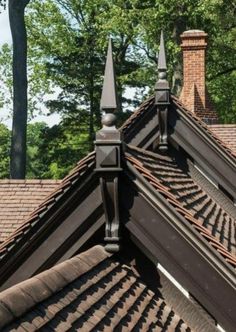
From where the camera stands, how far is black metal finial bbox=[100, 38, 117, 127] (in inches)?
163

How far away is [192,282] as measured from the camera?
4.17 meters

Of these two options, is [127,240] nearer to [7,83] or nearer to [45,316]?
[45,316]

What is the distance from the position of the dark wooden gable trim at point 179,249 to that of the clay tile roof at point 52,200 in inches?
12.8

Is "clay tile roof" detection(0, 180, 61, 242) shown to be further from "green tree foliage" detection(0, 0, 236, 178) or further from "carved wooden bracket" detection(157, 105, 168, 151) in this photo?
"green tree foliage" detection(0, 0, 236, 178)

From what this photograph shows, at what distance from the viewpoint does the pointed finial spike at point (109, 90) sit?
4145 mm

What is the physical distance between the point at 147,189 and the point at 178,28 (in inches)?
1001

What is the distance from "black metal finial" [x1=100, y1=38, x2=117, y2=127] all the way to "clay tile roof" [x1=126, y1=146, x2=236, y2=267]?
0.30 meters

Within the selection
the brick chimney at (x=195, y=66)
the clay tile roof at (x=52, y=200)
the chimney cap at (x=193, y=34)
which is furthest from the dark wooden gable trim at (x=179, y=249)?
the chimney cap at (x=193, y=34)

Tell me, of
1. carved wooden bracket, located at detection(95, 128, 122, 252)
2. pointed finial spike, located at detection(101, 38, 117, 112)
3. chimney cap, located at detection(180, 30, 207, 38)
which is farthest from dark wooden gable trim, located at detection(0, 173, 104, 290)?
chimney cap, located at detection(180, 30, 207, 38)

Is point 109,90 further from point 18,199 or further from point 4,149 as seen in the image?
point 4,149

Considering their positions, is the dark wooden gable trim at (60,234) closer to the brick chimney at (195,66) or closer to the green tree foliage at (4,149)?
the brick chimney at (195,66)

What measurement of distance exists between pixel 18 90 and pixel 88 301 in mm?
18785

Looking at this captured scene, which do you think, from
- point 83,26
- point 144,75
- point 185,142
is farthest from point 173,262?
point 83,26

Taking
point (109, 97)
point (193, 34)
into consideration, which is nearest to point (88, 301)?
point (109, 97)
